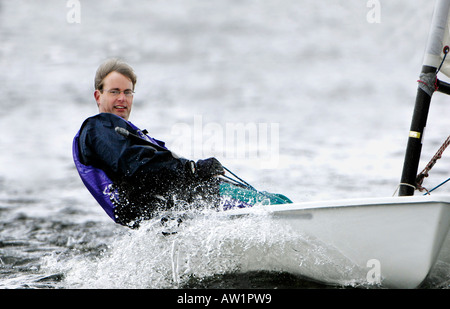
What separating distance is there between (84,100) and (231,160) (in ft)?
19.2

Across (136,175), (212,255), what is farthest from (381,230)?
(136,175)

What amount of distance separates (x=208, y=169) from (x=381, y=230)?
1.09 m

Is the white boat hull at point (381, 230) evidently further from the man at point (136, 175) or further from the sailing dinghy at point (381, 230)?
the man at point (136, 175)

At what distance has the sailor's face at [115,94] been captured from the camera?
3.54 metres

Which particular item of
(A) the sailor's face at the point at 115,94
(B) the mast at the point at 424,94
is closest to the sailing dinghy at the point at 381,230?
(B) the mast at the point at 424,94

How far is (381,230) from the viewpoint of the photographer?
280 centimetres

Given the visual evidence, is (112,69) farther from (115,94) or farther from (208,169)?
(208,169)

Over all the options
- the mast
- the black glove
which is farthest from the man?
the mast

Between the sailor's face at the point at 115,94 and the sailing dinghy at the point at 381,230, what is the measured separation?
1064 mm

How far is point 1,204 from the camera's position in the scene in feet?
28.1

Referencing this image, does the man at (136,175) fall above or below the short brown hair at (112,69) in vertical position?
below

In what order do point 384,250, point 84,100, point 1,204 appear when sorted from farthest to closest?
point 84,100 → point 1,204 → point 384,250

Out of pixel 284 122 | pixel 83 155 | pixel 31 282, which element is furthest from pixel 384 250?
pixel 284 122
